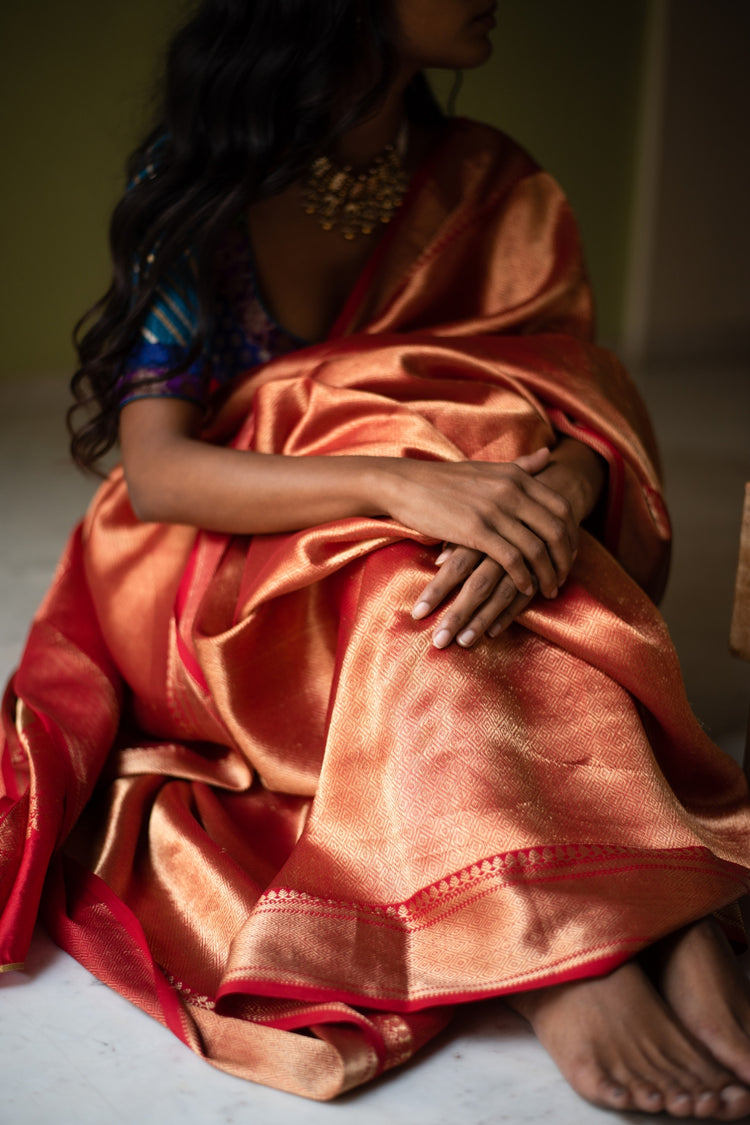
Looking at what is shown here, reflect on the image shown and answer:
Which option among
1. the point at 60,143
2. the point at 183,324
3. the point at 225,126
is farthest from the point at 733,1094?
the point at 60,143

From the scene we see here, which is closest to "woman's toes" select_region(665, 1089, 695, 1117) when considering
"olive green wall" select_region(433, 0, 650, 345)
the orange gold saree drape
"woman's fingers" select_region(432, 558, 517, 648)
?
the orange gold saree drape

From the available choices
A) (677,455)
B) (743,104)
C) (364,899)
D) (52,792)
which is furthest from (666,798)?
(743,104)

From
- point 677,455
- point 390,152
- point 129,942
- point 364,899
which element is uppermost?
point 390,152

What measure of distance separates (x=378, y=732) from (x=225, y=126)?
690mm

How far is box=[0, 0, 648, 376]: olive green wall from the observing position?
3506 millimetres

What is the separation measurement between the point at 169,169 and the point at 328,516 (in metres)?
0.44

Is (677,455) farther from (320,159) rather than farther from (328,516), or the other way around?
(328,516)

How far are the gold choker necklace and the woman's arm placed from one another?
1.02 ft

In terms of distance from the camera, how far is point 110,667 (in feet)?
4.47

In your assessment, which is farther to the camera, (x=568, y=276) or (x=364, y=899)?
(x=568, y=276)

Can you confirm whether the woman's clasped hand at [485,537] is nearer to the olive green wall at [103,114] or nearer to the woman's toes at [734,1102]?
the woman's toes at [734,1102]

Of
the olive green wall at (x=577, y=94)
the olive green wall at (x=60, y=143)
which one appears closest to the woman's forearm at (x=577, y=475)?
the olive green wall at (x=60, y=143)

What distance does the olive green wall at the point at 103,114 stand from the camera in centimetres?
351

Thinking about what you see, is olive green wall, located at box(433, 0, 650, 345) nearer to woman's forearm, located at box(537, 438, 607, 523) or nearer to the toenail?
woman's forearm, located at box(537, 438, 607, 523)
